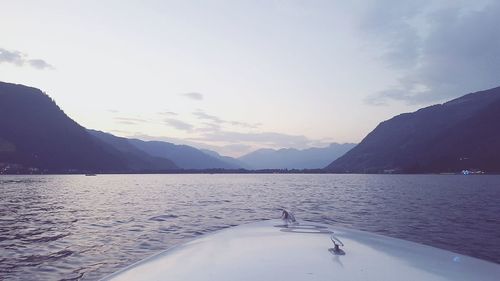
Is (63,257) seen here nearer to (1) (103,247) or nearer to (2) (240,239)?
(1) (103,247)

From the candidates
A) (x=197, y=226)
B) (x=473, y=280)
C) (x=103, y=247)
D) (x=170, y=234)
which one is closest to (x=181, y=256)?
(x=473, y=280)

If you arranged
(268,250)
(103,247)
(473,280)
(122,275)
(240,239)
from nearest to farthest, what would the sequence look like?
(473,280) → (122,275) → (268,250) → (240,239) → (103,247)

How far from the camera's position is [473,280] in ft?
17.5

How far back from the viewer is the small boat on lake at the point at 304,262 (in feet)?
16.9

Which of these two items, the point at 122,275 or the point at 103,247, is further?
the point at 103,247

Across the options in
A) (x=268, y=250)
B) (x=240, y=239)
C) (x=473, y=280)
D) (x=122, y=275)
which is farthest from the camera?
(x=240, y=239)

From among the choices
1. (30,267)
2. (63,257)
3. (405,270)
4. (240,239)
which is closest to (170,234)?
(63,257)

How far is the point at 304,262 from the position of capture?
5637mm

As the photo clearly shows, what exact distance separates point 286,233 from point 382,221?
22.8 metres

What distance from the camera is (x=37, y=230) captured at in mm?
23703

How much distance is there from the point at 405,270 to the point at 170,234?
60.5 ft

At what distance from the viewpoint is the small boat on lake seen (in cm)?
514

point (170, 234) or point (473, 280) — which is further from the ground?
point (473, 280)

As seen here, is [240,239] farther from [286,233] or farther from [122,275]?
[122,275]
